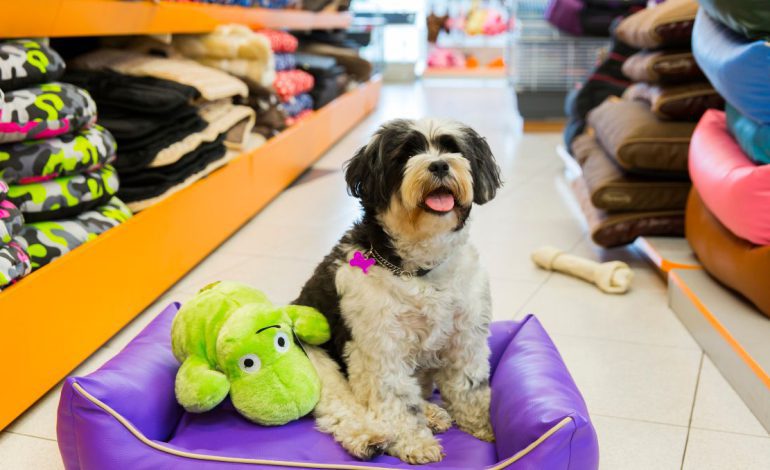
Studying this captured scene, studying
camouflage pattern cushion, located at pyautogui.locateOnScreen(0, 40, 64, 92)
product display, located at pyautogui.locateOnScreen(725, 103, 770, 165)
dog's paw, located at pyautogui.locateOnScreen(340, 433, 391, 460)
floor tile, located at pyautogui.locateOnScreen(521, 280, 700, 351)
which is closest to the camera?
dog's paw, located at pyautogui.locateOnScreen(340, 433, 391, 460)

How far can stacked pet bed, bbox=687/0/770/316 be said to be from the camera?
2148mm

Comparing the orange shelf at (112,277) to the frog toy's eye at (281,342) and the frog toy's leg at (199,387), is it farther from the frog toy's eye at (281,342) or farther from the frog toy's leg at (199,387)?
the frog toy's eye at (281,342)

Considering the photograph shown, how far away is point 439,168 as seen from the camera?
5.26 ft

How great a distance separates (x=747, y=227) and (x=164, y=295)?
6.31 feet

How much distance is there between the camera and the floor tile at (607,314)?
8.14 feet

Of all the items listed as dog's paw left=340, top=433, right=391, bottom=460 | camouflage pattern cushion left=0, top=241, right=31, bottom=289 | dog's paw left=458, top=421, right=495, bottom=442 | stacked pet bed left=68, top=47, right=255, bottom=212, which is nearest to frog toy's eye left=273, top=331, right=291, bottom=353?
dog's paw left=340, top=433, right=391, bottom=460

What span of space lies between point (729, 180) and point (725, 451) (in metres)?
0.82

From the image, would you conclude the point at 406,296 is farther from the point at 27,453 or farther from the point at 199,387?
the point at 27,453

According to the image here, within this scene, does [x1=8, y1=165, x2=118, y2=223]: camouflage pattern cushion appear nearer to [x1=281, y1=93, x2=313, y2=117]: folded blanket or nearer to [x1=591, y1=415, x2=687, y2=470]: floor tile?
[x1=591, y1=415, x2=687, y2=470]: floor tile

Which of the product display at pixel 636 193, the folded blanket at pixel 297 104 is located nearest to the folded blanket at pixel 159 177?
the folded blanket at pixel 297 104

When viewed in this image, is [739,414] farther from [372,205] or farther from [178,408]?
[178,408]

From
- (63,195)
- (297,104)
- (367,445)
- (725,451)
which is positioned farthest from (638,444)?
Answer: (297,104)

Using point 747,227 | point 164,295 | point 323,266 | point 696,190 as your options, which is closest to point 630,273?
point 696,190

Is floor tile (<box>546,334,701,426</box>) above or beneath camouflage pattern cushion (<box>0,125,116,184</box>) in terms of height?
beneath
